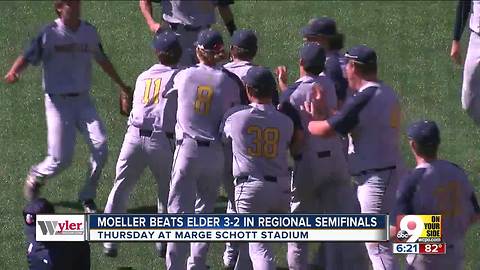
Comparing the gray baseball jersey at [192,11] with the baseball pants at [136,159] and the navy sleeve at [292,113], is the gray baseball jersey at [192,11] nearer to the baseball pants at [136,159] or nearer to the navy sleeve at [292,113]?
the baseball pants at [136,159]

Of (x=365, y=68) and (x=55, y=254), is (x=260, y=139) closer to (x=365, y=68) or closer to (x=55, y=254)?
(x=365, y=68)

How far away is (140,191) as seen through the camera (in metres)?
11.6

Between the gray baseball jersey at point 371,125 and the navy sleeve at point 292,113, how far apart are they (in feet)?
0.96

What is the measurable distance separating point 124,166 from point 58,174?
1.25 m

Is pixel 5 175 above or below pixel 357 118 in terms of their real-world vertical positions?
below

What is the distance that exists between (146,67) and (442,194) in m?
6.59

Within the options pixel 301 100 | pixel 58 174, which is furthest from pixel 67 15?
pixel 301 100

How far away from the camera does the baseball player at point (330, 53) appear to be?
9.77m

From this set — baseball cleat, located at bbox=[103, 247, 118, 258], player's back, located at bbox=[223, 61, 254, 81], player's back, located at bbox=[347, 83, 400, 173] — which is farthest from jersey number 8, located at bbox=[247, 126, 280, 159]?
baseball cleat, located at bbox=[103, 247, 118, 258]

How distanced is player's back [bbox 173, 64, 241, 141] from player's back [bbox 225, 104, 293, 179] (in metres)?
0.47

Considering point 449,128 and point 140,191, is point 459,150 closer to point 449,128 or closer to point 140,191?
point 449,128

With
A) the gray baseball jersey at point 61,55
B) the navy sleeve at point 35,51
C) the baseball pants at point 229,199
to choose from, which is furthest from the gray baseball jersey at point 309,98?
the navy sleeve at point 35,51

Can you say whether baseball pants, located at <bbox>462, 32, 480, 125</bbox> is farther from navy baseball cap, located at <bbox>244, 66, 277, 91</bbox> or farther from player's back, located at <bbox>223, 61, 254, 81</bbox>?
navy baseball cap, located at <bbox>244, 66, 277, 91</bbox>

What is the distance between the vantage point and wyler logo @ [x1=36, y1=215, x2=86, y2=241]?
909 centimetres
